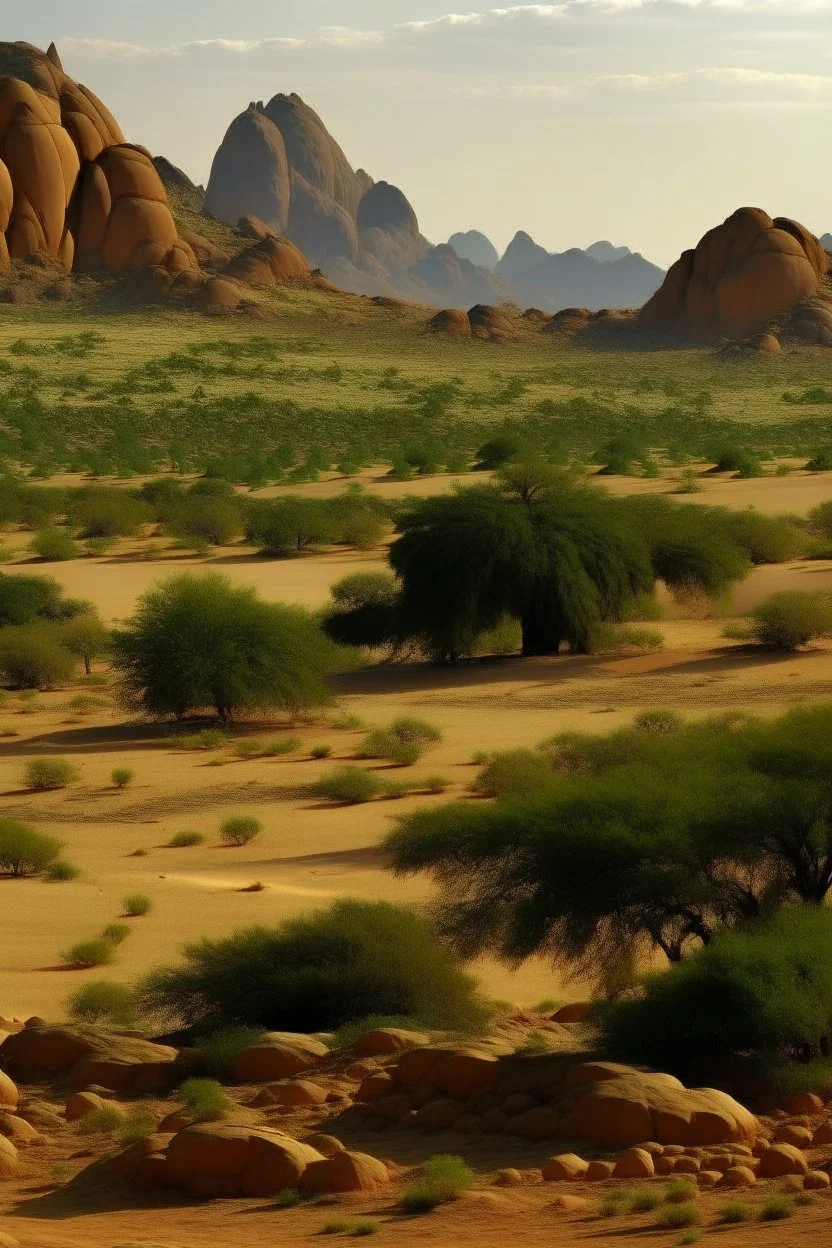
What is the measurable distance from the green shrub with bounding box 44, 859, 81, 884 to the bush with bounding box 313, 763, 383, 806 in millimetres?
3780

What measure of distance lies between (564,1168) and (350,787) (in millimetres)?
11733

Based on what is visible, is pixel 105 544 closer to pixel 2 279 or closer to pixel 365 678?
pixel 365 678

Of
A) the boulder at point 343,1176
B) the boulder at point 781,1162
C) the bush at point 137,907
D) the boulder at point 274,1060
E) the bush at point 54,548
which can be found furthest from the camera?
the bush at point 54,548

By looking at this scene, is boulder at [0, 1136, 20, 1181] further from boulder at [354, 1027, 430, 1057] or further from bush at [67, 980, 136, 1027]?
bush at [67, 980, 136, 1027]

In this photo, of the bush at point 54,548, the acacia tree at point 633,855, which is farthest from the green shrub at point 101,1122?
the bush at point 54,548

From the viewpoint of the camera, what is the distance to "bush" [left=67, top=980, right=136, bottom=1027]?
13.6 metres

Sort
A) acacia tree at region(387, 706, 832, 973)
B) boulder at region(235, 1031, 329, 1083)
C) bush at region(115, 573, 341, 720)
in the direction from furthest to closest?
1. bush at region(115, 573, 341, 720)
2. acacia tree at region(387, 706, 832, 973)
3. boulder at region(235, 1031, 329, 1083)

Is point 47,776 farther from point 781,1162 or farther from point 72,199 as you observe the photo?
point 72,199

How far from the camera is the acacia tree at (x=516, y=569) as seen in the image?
30.2m

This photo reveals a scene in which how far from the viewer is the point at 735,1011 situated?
1116 cm

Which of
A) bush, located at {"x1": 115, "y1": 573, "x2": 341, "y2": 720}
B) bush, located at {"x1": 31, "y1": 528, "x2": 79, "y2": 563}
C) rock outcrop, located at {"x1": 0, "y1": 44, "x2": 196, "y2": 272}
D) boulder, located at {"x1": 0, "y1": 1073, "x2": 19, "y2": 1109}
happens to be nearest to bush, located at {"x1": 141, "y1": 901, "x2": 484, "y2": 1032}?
boulder, located at {"x1": 0, "y1": 1073, "x2": 19, "y2": 1109}

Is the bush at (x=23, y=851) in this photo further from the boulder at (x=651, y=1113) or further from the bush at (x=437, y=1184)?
the bush at (x=437, y=1184)

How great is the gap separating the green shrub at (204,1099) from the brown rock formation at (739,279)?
9384 centimetres

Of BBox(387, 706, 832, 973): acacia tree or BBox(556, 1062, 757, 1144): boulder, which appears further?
BBox(387, 706, 832, 973): acacia tree
